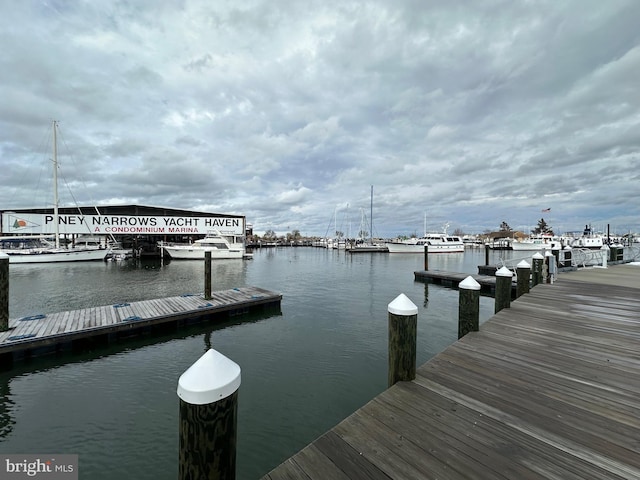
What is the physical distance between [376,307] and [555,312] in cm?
758

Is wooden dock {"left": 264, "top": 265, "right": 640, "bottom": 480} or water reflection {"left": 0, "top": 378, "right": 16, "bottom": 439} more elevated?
wooden dock {"left": 264, "top": 265, "right": 640, "bottom": 480}

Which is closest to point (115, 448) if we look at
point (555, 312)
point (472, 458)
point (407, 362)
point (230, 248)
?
point (407, 362)

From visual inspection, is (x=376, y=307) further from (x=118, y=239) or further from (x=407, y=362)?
(x=118, y=239)

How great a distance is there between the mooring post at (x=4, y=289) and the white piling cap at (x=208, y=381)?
9.03m

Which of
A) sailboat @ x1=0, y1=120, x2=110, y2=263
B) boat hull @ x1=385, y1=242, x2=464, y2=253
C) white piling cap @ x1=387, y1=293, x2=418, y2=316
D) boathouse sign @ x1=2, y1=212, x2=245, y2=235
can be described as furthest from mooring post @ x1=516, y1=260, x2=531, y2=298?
boat hull @ x1=385, y1=242, x2=464, y2=253

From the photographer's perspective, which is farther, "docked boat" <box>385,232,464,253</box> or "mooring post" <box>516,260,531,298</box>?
"docked boat" <box>385,232,464,253</box>

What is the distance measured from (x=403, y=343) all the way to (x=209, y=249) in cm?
4114

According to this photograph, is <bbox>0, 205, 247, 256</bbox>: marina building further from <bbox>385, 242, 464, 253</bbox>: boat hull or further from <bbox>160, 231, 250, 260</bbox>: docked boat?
<bbox>385, 242, 464, 253</bbox>: boat hull

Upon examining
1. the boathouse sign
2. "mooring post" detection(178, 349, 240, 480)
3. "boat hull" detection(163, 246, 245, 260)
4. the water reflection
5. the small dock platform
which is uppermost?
the boathouse sign

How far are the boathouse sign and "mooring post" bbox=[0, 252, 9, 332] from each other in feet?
123

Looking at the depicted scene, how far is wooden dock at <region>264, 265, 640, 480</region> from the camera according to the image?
2238 millimetres

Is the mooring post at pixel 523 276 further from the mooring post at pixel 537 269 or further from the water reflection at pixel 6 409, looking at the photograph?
the water reflection at pixel 6 409

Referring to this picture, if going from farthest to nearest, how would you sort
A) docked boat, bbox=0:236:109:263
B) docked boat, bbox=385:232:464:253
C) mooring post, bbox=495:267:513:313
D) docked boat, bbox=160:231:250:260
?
1. docked boat, bbox=385:232:464:253
2. docked boat, bbox=160:231:250:260
3. docked boat, bbox=0:236:109:263
4. mooring post, bbox=495:267:513:313

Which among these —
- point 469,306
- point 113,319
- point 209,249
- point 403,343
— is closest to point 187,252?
point 209,249
